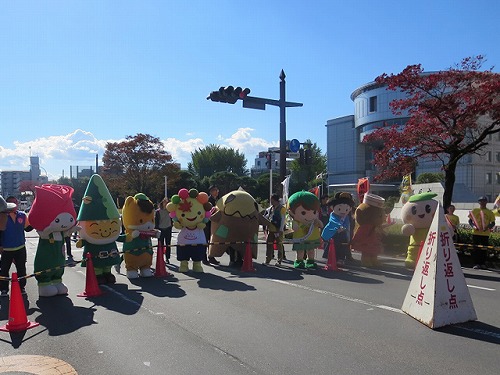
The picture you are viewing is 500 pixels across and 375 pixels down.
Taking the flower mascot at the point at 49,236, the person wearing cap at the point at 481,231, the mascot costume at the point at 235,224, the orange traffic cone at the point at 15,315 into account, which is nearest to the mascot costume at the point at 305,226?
the mascot costume at the point at 235,224

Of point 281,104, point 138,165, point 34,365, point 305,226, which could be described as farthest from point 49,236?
point 138,165

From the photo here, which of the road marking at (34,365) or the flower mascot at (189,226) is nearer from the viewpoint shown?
the road marking at (34,365)

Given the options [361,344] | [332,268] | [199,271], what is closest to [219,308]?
[361,344]

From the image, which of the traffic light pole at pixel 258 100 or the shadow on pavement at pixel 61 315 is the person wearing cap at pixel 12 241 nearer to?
the shadow on pavement at pixel 61 315

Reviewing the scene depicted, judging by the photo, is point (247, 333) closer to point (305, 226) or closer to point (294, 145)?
point (305, 226)

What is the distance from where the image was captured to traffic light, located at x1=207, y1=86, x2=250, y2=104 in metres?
16.0

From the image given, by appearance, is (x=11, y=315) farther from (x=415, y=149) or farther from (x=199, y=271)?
(x=415, y=149)

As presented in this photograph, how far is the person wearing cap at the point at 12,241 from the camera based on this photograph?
816 centimetres

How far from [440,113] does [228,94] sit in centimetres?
697

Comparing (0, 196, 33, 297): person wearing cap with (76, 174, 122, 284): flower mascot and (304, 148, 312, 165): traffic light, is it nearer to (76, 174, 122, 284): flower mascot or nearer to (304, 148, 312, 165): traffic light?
(76, 174, 122, 284): flower mascot

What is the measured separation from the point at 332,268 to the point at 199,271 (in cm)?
316

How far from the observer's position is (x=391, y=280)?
9586 mm

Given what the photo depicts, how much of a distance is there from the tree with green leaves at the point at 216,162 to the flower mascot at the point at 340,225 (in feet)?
183

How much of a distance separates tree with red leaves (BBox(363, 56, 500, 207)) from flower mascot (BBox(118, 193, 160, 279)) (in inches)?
330
